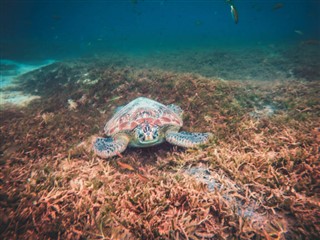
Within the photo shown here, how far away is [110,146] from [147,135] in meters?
0.86

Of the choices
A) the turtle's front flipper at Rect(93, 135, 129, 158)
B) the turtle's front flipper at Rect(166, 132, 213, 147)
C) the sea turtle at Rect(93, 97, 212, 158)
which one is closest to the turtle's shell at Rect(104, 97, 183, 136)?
the sea turtle at Rect(93, 97, 212, 158)

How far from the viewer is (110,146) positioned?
359cm

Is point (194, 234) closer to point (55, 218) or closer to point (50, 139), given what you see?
point (55, 218)

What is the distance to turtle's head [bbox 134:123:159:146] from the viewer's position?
3502 mm

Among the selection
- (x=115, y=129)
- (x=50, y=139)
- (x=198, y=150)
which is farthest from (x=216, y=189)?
(x=50, y=139)

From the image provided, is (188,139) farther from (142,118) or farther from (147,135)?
(142,118)

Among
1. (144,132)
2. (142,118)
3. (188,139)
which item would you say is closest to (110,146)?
(144,132)

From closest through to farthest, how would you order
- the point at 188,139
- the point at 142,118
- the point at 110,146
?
the point at 188,139, the point at 110,146, the point at 142,118

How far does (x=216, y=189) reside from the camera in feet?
7.55

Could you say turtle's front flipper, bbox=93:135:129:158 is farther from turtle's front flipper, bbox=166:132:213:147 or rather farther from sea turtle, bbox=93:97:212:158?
→ turtle's front flipper, bbox=166:132:213:147

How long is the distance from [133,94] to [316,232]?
6204 millimetres

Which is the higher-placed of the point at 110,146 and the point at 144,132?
the point at 144,132

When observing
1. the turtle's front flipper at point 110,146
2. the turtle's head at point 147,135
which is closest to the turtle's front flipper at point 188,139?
the turtle's head at point 147,135

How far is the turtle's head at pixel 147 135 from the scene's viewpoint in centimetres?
350
